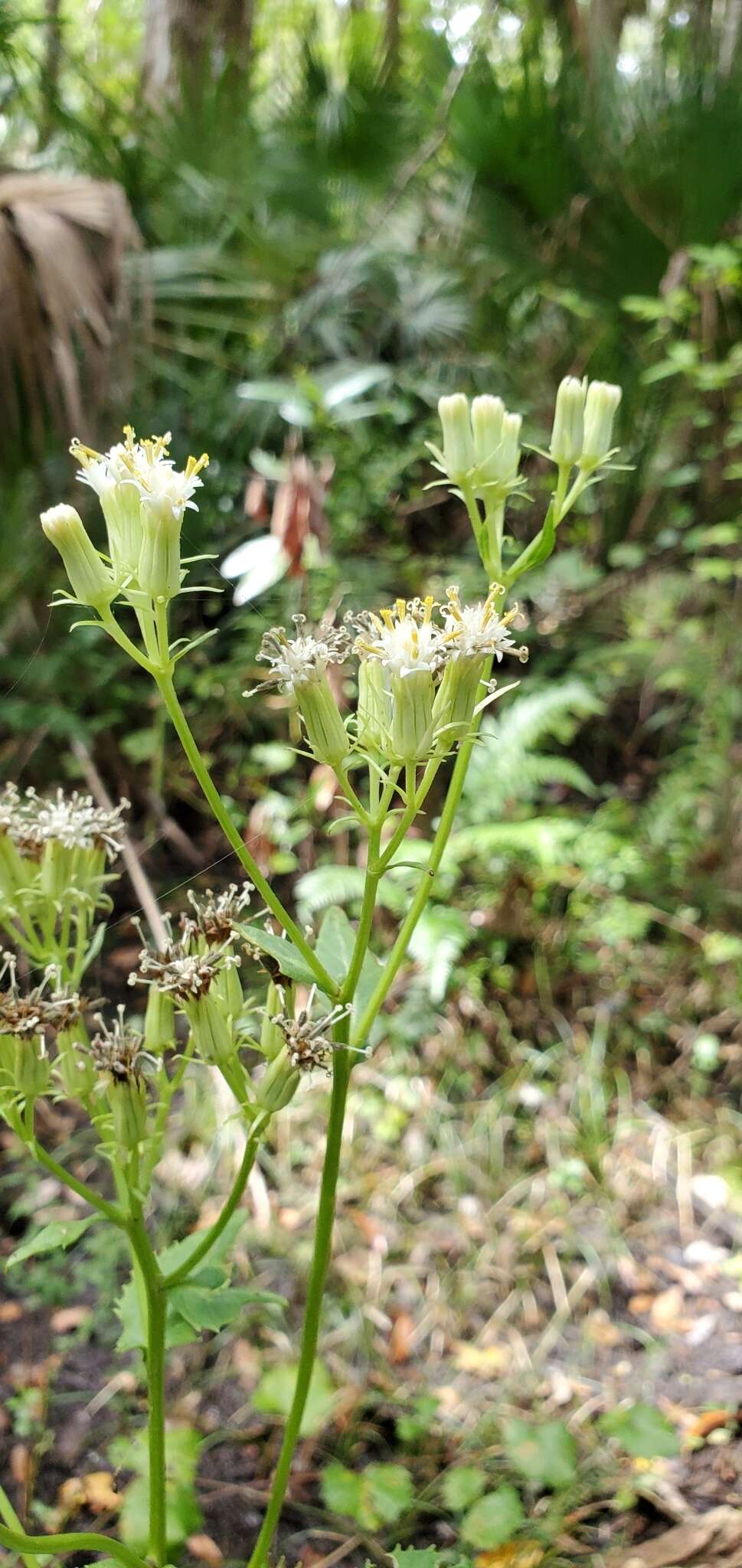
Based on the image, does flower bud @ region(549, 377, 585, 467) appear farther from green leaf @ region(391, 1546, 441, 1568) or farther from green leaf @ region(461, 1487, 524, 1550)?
green leaf @ region(461, 1487, 524, 1550)

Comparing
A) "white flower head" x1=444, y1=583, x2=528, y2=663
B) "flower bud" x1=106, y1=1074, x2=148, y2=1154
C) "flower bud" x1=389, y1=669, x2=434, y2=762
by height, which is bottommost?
"flower bud" x1=106, y1=1074, x2=148, y2=1154

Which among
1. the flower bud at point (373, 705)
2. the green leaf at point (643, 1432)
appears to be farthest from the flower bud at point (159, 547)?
the green leaf at point (643, 1432)

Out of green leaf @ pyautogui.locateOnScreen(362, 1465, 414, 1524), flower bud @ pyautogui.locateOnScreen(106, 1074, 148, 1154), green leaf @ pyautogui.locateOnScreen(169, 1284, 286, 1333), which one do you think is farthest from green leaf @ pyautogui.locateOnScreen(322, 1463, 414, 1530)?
flower bud @ pyautogui.locateOnScreen(106, 1074, 148, 1154)

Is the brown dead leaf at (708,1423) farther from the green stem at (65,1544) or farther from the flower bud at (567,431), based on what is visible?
the flower bud at (567,431)

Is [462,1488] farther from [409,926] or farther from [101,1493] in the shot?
[409,926]

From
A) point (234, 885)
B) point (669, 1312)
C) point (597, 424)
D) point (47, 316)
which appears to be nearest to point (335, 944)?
point (234, 885)

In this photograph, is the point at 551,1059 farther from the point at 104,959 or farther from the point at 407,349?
the point at 407,349

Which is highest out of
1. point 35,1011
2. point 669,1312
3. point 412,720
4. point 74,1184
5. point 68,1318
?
point 412,720
